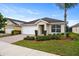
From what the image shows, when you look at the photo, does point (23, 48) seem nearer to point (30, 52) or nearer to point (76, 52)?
point (30, 52)

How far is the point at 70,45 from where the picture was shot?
25.4 ft

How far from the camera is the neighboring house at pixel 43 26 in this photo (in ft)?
26.9

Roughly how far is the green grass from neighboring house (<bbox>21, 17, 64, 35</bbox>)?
1.53ft

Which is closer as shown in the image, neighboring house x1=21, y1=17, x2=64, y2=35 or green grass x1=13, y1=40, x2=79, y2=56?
green grass x1=13, y1=40, x2=79, y2=56

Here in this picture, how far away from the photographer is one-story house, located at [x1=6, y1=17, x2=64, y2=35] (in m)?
8.22

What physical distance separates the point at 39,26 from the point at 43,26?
0.59ft

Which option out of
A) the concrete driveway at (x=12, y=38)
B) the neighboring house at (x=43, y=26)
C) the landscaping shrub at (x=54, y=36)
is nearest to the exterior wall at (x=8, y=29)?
the concrete driveway at (x=12, y=38)

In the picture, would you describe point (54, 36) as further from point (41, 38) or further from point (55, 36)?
point (41, 38)

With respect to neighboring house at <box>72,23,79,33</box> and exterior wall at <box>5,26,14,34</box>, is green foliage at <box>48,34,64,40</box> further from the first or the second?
exterior wall at <box>5,26,14,34</box>

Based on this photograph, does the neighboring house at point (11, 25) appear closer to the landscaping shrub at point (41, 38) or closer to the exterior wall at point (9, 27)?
the exterior wall at point (9, 27)

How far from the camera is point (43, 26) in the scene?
8.48 metres

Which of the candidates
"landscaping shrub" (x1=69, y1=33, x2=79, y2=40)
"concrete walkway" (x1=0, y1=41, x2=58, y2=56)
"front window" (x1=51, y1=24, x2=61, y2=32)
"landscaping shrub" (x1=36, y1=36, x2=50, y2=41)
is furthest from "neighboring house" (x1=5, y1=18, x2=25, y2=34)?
"landscaping shrub" (x1=69, y1=33, x2=79, y2=40)

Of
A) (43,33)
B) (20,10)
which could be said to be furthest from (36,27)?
(20,10)

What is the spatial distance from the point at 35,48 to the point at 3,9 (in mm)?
1965
